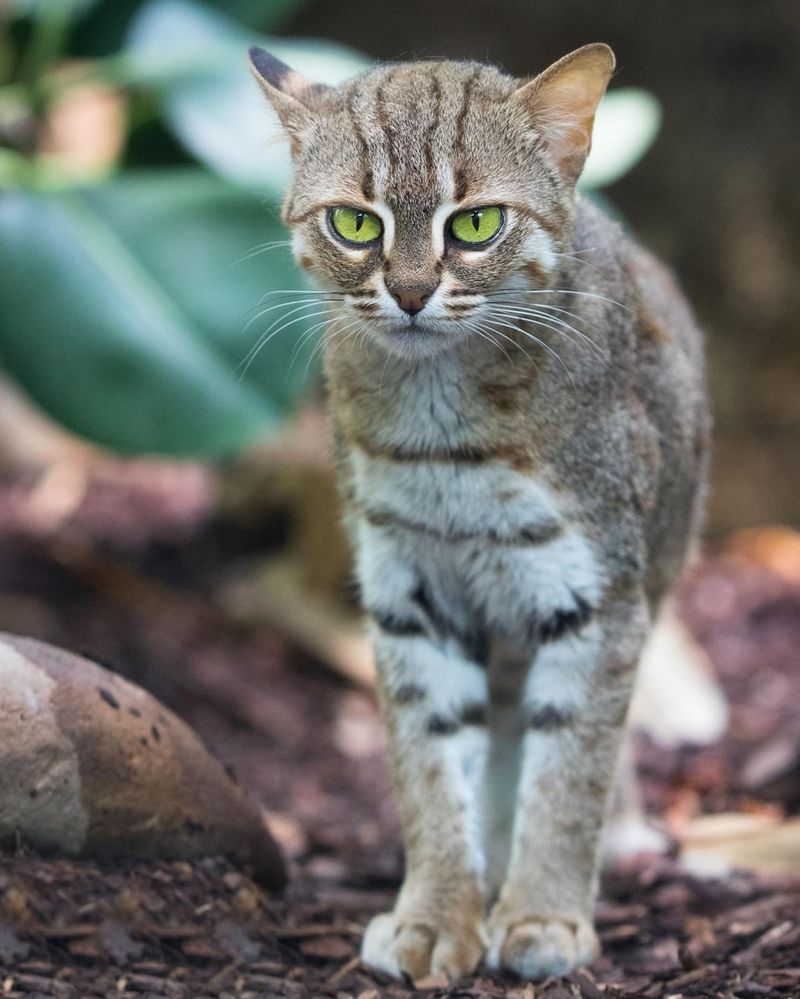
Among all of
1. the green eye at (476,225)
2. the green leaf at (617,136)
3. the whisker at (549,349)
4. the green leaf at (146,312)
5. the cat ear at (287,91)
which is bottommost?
the whisker at (549,349)

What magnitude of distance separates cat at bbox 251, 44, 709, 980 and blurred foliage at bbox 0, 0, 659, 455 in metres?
1.71

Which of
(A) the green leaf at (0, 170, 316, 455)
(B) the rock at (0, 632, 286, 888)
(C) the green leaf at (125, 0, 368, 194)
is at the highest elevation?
(C) the green leaf at (125, 0, 368, 194)

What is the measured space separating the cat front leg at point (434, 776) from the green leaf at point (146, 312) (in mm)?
2336

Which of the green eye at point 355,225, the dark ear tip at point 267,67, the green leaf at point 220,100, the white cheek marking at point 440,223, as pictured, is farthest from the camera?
the green leaf at point 220,100

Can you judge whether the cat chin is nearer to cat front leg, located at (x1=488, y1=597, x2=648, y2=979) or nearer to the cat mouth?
the cat mouth

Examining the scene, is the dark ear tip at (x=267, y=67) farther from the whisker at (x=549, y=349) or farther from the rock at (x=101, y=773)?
the rock at (x=101, y=773)

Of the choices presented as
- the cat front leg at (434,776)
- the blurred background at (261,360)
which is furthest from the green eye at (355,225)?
the cat front leg at (434,776)


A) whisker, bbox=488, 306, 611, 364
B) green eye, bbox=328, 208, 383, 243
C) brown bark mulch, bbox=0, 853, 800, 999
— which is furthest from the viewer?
whisker, bbox=488, 306, 611, 364

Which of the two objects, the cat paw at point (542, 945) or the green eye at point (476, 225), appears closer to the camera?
the green eye at point (476, 225)

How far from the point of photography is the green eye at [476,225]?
13.0ft

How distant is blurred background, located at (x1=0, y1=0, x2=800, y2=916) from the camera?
680 cm

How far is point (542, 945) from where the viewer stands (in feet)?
13.6

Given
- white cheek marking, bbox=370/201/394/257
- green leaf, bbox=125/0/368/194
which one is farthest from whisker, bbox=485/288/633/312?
green leaf, bbox=125/0/368/194

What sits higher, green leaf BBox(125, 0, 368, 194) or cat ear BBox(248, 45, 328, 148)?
green leaf BBox(125, 0, 368, 194)
